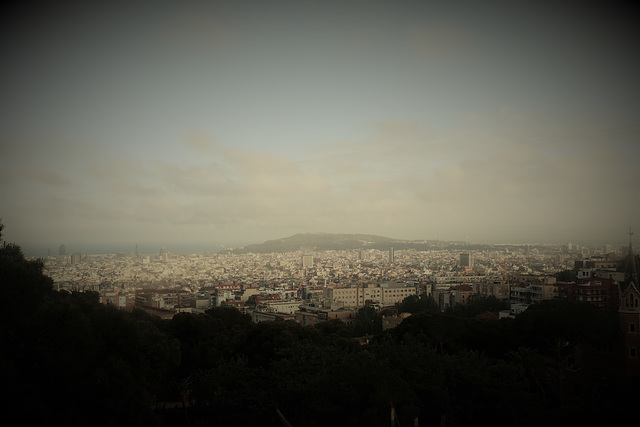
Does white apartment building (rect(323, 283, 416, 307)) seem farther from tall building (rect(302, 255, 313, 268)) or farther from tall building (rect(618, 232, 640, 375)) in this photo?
tall building (rect(302, 255, 313, 268))

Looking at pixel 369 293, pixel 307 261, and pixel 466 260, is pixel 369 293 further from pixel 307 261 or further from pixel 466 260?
pixel 307 261

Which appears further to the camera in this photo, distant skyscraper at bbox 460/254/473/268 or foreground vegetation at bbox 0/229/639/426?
distant skyscraper at bbox 460/254/473/268

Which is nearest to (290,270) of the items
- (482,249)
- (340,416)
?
(482,249)

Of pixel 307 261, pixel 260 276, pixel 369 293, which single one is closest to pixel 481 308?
pixel 369 293

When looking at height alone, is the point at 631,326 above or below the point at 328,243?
below

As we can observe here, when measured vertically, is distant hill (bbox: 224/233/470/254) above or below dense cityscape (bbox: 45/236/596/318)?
above

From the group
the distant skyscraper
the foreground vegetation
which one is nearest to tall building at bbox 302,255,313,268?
the distant skyscraper

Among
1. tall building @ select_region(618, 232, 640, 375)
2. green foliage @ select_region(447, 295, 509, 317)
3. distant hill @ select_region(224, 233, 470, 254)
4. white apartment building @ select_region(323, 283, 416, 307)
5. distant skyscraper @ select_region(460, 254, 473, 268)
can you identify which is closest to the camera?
tall building @ select_region(618, 232, 640, 375)

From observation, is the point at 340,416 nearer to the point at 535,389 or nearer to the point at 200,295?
the point at 535,389

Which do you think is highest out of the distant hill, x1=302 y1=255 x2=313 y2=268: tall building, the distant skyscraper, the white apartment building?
the distant hill
